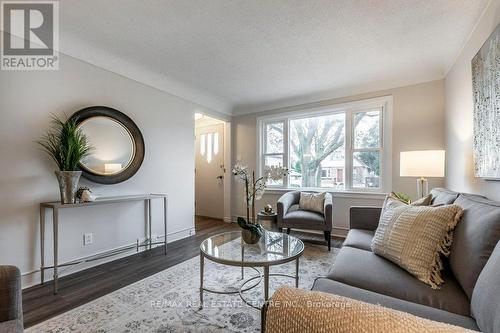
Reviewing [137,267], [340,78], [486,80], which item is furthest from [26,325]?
[340,78]

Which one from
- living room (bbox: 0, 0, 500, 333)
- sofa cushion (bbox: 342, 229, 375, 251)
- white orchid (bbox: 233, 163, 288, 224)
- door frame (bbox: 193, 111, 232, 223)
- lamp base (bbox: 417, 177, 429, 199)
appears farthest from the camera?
door frame (bbox: 193, 111, 232, 223)

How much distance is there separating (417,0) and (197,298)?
2906 mm

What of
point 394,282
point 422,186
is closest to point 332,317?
point 394,282

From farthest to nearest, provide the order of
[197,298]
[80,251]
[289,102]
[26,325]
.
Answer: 1. [289,102]
2. [80,251]
3. [197,298]
4. [26,325]

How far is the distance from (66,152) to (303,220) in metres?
2.70

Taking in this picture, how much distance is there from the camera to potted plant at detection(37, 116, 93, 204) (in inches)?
80.4

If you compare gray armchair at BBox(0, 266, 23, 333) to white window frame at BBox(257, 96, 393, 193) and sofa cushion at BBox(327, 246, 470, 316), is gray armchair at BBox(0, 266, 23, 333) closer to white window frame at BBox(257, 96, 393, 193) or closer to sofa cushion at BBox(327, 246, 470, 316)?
sofa cushion at BBox(327, 246, 470, 316)

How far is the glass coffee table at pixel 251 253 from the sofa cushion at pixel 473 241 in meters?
0.83

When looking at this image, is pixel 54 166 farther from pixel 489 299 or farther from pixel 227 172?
pixel 489 299

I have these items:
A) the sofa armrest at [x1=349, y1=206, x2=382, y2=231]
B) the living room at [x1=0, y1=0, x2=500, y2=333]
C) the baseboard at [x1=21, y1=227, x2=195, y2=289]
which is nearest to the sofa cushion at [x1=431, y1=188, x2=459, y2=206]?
the living room at [x1=0, y1=0, x2=500, y2=333]

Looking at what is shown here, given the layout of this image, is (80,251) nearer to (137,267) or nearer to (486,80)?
(137,267)

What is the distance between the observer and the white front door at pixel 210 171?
15.5 ft

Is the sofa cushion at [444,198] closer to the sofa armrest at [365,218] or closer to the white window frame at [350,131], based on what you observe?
the sofa armrest at [365,218]

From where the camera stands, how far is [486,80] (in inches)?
64.8
